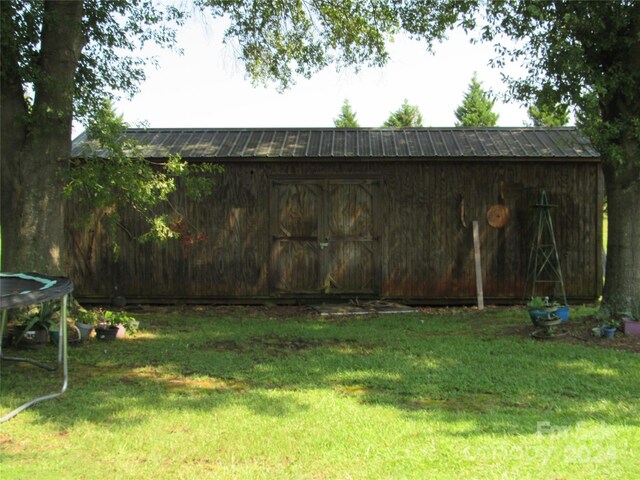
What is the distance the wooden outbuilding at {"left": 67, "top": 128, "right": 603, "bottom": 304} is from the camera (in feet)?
34.9

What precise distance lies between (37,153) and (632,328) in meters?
7.54

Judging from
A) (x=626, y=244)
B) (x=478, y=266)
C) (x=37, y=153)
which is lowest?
(x=478, y=266)

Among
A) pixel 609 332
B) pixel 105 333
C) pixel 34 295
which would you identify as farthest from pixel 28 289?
pixel 609 332

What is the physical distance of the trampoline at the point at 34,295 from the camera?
4289mm

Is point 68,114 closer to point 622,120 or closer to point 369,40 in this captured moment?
point 369,40

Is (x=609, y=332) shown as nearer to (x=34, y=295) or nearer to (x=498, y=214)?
(x=498, y=214)

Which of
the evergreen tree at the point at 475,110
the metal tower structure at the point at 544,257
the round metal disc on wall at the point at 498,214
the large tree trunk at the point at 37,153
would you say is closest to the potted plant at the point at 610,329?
Result: the metal tower structure at the point at 544,257

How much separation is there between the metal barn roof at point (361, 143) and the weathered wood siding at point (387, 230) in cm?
22

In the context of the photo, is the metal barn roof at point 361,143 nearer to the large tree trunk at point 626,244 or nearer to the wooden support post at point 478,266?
the wooden support post at point 478,266

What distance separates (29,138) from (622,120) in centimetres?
727

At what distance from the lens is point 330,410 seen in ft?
14.5

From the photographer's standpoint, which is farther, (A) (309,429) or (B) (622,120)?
(B) (622,120)

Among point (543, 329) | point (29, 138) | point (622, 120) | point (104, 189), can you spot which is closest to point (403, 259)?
point (543, 329)

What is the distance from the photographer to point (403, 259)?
10.7 meters
